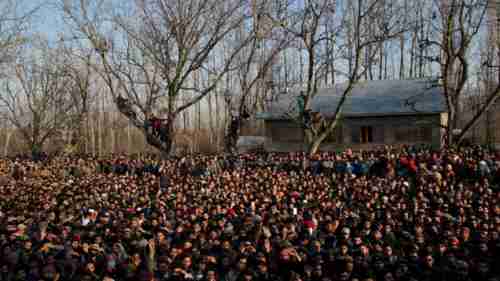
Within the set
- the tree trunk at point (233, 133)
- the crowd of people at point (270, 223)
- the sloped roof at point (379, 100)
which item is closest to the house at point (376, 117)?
the sloped roof at point (379, 100)

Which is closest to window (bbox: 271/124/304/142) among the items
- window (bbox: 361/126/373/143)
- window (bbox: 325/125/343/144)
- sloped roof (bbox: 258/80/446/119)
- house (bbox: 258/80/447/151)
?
house (bbox: 258/80/447/151)

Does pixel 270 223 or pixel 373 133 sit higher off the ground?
pixel 373 133

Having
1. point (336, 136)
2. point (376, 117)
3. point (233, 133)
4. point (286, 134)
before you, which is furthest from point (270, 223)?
point (286, 134)

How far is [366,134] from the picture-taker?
90.8 feet

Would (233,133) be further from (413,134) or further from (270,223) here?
(270,223)

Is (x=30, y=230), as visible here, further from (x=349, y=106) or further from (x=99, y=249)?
(x=349, y=106)

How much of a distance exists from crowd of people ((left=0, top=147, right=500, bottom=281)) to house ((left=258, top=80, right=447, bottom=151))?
25.8 ft

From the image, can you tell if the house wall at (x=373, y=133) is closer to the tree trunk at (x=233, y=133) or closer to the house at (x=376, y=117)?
the house at (x=376, y=117)

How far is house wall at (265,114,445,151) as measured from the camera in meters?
26.1

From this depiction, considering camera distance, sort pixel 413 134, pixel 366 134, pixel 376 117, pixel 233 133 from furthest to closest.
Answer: pixel 233 133
pixel 366 134
pixel 376 117
pixel 413 134

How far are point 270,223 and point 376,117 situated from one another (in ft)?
55.9

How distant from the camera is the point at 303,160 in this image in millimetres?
19594

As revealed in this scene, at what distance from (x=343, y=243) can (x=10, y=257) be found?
270 inches

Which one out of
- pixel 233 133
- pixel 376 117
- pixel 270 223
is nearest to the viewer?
pixel 270 223
